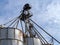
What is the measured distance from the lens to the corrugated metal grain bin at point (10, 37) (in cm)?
3828

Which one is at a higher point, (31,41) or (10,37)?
(10,37)

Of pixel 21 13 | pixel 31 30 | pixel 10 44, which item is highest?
pixel 21 13

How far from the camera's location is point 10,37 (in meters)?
38.7

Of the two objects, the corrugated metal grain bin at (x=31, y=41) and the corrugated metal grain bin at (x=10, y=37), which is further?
the corrugated metal grain bin at (x=31, y=41)

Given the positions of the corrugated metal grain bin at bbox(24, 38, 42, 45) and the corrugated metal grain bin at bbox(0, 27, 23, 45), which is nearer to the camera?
the corrugated metal grain bin at bbox(0, 27, 23, 45)

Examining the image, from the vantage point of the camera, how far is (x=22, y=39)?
1598 inches

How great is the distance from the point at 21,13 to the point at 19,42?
10.5 metres

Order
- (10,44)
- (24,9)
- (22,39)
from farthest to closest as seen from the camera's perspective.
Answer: (24,9), (22,39), (10,44)

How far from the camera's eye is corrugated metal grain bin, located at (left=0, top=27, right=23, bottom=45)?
38.3m

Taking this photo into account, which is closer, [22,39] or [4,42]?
[4,42]

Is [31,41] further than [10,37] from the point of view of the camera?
Yes

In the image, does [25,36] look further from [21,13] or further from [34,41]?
[21,13]

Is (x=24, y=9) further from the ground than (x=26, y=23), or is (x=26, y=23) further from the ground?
(x=24, y=9)

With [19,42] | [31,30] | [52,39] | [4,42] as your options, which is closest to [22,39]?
[19,42]
